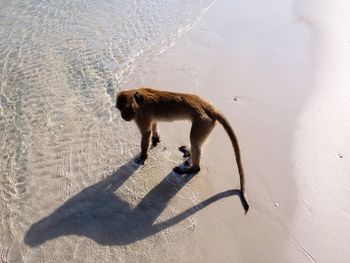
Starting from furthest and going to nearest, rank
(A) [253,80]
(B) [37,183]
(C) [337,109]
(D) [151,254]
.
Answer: (A) [253,80], (C) [337,109], (B) [37,183], (D) [151,254]

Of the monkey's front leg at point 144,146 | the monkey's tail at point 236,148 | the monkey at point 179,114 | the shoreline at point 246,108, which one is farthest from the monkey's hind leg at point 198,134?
the monkey's front leg at point 144,146

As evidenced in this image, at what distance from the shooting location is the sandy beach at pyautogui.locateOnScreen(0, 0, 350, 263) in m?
5.46

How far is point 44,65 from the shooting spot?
30.8 feet

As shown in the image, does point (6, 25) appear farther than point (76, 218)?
Yes

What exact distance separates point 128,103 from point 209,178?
177 cm

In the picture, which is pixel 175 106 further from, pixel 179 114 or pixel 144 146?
pixel 144 146

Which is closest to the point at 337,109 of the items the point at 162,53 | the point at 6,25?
the point at 162,53

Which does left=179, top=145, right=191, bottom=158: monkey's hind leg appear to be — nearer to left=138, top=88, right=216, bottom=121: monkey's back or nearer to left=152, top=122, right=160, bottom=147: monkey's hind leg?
left=152, top=122, right=160, bottom=147: monkey's hind leg

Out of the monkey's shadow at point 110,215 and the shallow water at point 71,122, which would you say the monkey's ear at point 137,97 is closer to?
the shallow water at point 71,122

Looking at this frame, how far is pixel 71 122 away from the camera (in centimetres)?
768

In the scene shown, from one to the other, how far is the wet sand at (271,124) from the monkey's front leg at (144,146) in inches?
25.2

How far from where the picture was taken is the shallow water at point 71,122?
18.5ft

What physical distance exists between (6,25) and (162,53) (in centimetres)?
442

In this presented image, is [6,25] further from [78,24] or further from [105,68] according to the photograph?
[105,68]
